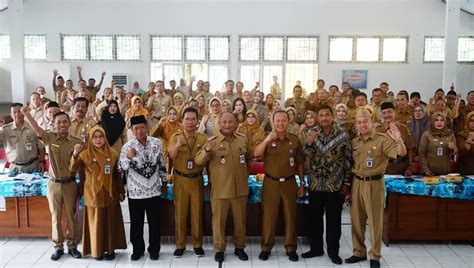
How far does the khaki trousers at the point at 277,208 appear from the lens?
4.68m

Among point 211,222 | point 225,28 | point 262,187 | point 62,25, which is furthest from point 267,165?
point 62,25

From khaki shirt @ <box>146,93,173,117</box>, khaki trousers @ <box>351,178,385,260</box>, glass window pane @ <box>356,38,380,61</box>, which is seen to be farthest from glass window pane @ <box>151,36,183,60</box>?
khaki trousers @ <box>351,178,385,260</box>

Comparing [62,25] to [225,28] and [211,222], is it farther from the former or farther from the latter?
[211,222]

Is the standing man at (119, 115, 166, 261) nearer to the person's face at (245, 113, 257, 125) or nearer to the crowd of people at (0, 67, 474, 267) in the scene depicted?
the crowd of people at (0, 67, 474, 267)

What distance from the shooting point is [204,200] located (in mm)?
5105

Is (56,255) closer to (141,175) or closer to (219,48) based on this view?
(141,175)

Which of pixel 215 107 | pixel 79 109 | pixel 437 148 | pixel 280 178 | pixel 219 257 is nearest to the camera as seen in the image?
pixel 280 178

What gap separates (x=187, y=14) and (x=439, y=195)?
36.3 feet

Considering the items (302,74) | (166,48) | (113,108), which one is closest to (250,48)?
(302,74)

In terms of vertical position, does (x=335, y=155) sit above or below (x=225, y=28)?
below

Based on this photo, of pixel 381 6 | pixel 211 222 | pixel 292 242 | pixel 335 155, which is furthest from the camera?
pixel 381 6

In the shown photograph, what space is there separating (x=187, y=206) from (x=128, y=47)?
36.2ft

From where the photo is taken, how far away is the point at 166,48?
14773 mm

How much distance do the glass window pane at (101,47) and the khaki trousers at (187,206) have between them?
11079 millimetres
